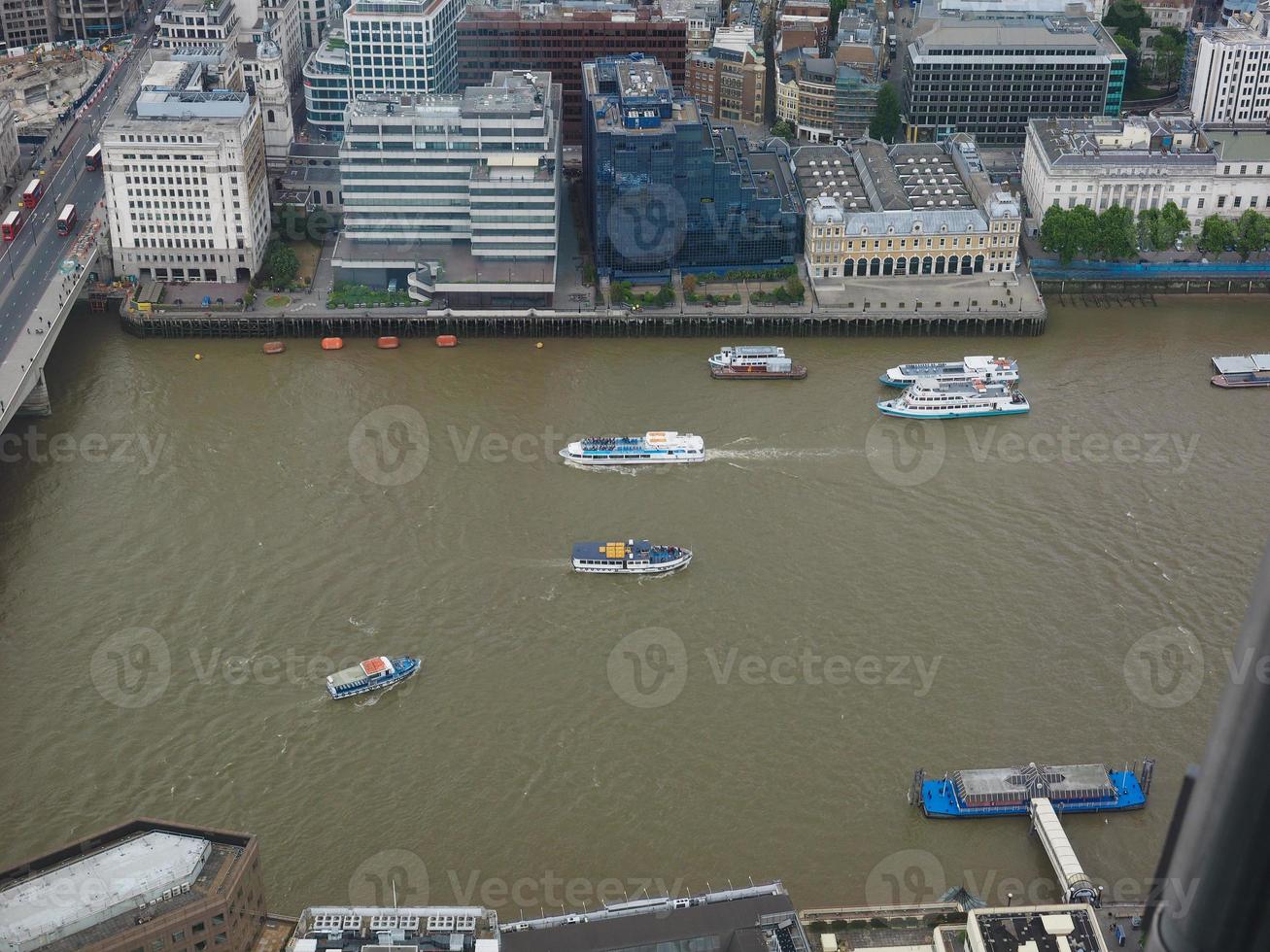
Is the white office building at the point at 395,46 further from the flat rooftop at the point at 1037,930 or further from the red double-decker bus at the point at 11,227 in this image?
the flat rooftop at the point at 1037,930

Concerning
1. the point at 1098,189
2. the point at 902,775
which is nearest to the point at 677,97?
the point at 1098,189

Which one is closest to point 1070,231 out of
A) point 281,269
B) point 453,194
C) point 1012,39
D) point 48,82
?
point 1012,39

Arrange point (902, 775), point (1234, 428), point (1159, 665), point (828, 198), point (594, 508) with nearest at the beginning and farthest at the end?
point (902, 775), point (1159, 665), point (594, 508), point (1234, 428), point (828, 198)

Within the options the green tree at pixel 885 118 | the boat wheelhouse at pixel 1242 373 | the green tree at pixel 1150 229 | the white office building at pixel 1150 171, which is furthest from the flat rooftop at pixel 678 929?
the green tree at pixel 885 118

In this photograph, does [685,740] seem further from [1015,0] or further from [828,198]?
[1015,0]

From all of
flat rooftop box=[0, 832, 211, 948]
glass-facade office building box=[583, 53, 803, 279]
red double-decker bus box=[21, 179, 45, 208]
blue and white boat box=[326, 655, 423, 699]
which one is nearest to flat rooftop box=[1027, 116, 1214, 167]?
glass-facade office building box=[583, 53, 803, 279]

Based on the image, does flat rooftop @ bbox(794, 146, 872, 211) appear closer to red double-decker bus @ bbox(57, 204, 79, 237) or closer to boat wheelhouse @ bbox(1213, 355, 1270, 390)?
boat wheelhouse @ bbox(1213, 355, 1270, 390)
